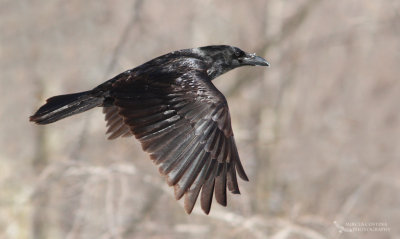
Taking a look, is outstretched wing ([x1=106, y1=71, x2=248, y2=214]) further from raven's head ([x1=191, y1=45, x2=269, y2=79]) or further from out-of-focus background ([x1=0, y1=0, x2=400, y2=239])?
out-of-focus background ([x1=0, y1=0, x2=400, y2=239])

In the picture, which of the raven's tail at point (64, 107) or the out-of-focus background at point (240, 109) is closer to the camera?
the raven's tail at point (64, 107)

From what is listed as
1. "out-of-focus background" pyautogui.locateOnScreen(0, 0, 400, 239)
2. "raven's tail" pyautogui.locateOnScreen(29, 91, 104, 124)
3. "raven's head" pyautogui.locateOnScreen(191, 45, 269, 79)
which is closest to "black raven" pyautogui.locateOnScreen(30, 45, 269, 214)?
"raven's tail" pyautogui.locateOnScreen(29, 91, 104, 124)

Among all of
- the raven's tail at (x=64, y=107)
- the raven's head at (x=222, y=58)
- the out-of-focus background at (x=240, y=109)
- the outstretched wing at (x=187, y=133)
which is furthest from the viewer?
the out-of-focus background at (x=240, y=109)

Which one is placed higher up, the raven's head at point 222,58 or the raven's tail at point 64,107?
the raven's tail at point 64,107

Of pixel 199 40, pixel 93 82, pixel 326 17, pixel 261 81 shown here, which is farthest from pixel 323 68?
pixel 93 82

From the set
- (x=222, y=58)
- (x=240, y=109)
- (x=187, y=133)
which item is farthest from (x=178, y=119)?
(x=240, y=109)

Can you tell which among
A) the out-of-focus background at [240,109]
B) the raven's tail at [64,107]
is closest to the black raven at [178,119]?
the raven's tail at [64,107]

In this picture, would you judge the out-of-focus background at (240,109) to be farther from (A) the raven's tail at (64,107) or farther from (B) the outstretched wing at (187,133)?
(B) the outstretched wing at (187,133)

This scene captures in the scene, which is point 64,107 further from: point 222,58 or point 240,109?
point 240,109
